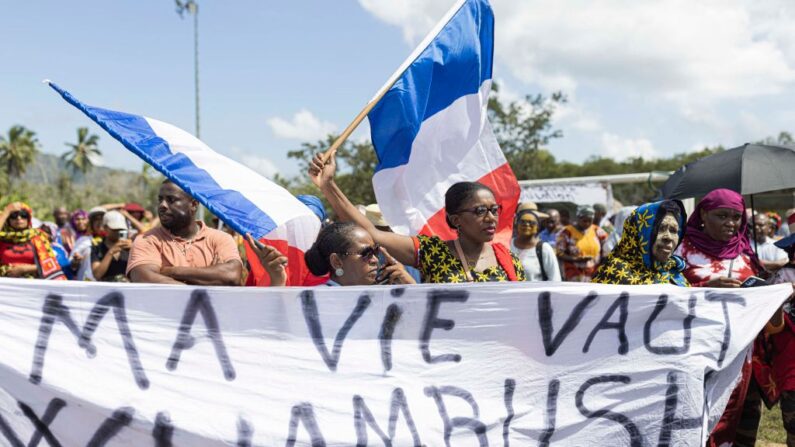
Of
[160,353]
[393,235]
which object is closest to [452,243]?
[393,235]

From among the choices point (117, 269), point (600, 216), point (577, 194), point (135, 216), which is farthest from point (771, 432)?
point (577, 194)

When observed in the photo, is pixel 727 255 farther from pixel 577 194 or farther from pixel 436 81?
pixel 577 194

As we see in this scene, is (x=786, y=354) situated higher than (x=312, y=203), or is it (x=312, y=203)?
(x=312, y=203)

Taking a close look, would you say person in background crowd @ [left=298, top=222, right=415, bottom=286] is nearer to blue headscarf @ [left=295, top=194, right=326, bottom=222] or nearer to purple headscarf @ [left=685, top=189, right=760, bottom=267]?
blue headscarf @ [left=295, top=194, right=326, bottom=222]

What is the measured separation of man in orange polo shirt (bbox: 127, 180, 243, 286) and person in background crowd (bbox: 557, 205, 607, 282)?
570 cm

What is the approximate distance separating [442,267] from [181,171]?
1.27 meters

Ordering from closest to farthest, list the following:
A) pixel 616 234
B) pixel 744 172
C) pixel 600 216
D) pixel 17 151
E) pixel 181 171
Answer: pixel 181 171 < pixel 744 172 < pixel 616 234 < pixel 600 216 < pixel 17 151

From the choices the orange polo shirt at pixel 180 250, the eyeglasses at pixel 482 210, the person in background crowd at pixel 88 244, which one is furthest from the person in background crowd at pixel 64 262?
the eyeglasses at pixel 482 210

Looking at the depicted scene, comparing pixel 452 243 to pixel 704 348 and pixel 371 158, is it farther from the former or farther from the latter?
pixel 371 158

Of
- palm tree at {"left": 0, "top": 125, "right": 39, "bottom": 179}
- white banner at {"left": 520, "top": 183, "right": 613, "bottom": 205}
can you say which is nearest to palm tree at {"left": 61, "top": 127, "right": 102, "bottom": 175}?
palm tree at {"left": 0, "top": 125, "right": 39, "bottom": 179}

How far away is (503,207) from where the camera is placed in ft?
13.9

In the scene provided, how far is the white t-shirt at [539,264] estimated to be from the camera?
18.0ft

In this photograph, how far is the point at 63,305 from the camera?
2.88 metres

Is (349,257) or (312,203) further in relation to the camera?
(312,203)
